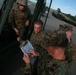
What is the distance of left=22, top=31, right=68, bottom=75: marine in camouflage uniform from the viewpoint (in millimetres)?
2863

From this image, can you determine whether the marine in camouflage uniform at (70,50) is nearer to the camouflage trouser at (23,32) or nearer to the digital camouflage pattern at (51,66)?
the digital camouflage pattern at (51,66)

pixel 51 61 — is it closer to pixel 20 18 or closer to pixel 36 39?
pixel 36 39

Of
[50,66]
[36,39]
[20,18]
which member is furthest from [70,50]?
[20,18]

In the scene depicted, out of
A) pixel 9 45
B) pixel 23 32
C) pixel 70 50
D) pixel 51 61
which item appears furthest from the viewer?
pixel 23 32

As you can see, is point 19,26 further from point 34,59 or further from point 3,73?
point 34,59

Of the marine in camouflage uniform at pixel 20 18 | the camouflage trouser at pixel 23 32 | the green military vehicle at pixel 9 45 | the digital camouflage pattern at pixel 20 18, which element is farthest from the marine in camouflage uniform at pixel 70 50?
the camouflage trouser at pixel 23 32

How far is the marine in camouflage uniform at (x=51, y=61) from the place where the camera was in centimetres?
286

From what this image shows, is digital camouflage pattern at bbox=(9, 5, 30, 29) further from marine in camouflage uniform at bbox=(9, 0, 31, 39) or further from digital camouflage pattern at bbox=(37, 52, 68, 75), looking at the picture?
digital camouflage pattern at bbox=(37, 52, 68, 75)

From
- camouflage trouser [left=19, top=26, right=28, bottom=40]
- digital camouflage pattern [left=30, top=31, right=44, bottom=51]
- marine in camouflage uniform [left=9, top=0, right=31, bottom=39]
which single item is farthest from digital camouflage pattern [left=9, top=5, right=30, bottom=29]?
digital camouflage pattern [left=30, top=31, right=44, bottom=51]

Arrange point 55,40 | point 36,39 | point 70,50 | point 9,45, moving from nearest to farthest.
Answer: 1. point 55,40
2. point 70,50
3. point 36,39
4. point 9,45

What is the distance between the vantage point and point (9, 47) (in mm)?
7664

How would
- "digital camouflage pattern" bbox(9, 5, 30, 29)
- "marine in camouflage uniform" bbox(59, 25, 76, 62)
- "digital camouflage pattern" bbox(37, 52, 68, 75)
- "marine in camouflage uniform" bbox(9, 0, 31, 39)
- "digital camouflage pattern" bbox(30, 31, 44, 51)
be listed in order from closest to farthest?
1. "digital camouflage pattern" bbox(37, 52, 68, 75)
2. "marine in camouflage uniform" bbox(59, 25, 76, 62)
3. "digital camouflage pattern" bbox(30, 31, 44, 51)
4. "marine in camouflage uniform" bbox(9, 0, 31, 39)
5. "digital camouflage pattern" bbox(9, 5, 30, 29)

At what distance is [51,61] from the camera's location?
3.00 metres

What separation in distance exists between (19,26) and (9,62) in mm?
1043
